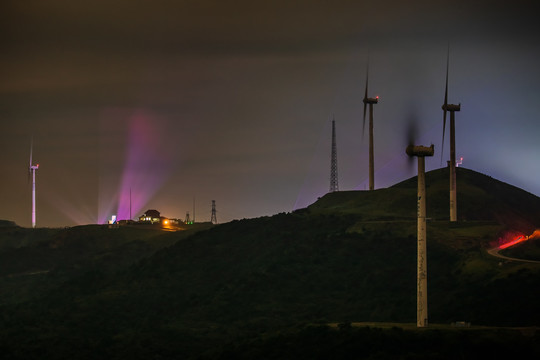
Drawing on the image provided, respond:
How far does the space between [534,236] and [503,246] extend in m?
10.8

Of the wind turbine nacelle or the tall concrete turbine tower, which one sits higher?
the wind turbine nacelle

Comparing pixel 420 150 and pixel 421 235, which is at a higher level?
pixel 420 150

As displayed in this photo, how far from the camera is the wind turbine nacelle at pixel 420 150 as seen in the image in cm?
12606

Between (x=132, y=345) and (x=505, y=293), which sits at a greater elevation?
(x=505, y=293)

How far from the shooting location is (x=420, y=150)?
126m

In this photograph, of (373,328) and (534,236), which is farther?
(534,236)

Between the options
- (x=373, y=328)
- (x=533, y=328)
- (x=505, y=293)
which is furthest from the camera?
(x=505, y=293)

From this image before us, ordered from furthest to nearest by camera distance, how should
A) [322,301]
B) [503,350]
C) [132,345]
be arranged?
[322,301] → [132,345] → [503,350]

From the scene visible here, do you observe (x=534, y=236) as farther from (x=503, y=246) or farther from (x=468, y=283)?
(x=468, y=283)

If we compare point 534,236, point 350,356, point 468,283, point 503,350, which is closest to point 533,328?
point 503,350

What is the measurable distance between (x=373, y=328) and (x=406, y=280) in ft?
Answer: 199

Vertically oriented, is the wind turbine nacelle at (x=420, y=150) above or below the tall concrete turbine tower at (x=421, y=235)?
above

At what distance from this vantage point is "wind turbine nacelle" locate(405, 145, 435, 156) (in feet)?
414

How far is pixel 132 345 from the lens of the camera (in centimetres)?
18275
